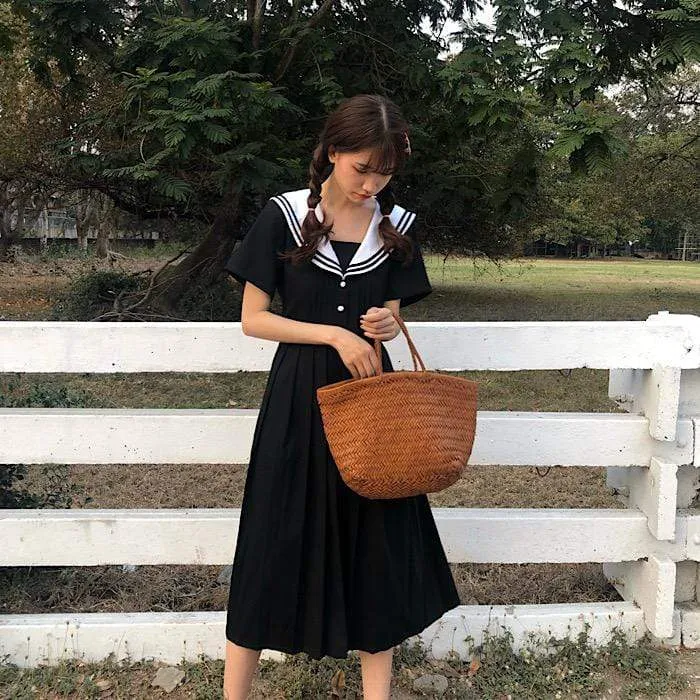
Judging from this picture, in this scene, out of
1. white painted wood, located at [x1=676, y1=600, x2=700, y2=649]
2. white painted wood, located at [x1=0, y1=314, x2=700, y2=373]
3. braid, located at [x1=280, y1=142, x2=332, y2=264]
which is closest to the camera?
braid, located at [x1=280, y1=142, x2=332, y2=264]

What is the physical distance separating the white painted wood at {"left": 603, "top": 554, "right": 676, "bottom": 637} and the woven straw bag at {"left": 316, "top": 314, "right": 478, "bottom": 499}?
4.23 ft

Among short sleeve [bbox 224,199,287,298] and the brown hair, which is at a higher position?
the brown hair

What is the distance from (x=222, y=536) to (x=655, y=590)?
157 centimetres

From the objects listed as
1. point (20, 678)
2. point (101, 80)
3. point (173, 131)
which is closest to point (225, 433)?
point (20, 678)

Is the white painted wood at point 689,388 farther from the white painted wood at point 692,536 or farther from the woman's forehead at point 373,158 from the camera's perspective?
the woman's forehead at point 373,158

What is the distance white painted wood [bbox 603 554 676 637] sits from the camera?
2754 mm

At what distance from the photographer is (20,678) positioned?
8.57ft

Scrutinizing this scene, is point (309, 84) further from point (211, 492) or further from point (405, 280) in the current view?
point (405, 280)

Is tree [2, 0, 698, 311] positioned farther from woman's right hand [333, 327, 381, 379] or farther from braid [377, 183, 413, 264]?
woman's right hand [333, 327, 381, 379]

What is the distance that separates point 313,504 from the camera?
208 centimetres

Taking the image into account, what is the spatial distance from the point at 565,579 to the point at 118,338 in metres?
2.14

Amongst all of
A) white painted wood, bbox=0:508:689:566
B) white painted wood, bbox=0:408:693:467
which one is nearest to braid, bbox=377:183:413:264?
white painted wood, bbox=0:408:693:467

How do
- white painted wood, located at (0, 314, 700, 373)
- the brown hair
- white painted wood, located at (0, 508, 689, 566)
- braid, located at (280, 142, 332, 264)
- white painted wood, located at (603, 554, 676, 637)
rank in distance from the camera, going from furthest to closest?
white painted wood, located at (603, 554, 676, 637) → white painted wood, located at (0, 508, 689, 566) → white painted wood, located at (0, 314, 700, 373) → braid, located at (280, 142, 332, 264) → the brown hair

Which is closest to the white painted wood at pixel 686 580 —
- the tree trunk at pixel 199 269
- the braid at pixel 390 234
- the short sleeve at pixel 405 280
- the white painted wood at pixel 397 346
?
the white painted wood at pixel 397 346
